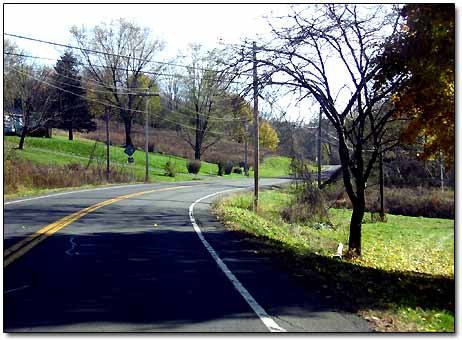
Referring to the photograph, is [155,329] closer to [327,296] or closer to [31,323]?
[31,323]

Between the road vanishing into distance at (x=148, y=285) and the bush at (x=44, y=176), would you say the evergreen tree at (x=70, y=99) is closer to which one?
the bush at (x=44, y=176)

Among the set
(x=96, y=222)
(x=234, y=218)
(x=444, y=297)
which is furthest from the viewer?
(x=234, y=218)

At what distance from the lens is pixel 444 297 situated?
29.7 feet

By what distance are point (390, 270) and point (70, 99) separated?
49.5 metres

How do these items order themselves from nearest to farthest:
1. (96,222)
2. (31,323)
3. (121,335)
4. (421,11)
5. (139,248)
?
(121,335)
(31,323)
(421,11)
(139,248)
(96,222)

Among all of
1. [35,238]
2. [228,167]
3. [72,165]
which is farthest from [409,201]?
[228,167]

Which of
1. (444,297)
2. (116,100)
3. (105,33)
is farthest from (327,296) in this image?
(116,100)

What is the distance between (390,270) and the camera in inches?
555

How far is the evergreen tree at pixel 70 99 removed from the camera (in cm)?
5178

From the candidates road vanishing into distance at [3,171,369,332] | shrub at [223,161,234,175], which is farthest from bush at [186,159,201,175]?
road vanishing into distance at [3,171,369,332]

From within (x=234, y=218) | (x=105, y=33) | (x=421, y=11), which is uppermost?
(x=105, y=33)

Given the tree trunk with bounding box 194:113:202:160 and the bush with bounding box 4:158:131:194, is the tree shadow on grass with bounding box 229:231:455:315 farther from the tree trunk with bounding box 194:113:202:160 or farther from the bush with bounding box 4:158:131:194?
the tree trunk with bounding box 194:113:202:160

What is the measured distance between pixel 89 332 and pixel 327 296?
11.8 feet

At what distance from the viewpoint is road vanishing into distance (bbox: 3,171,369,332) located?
265 inches
